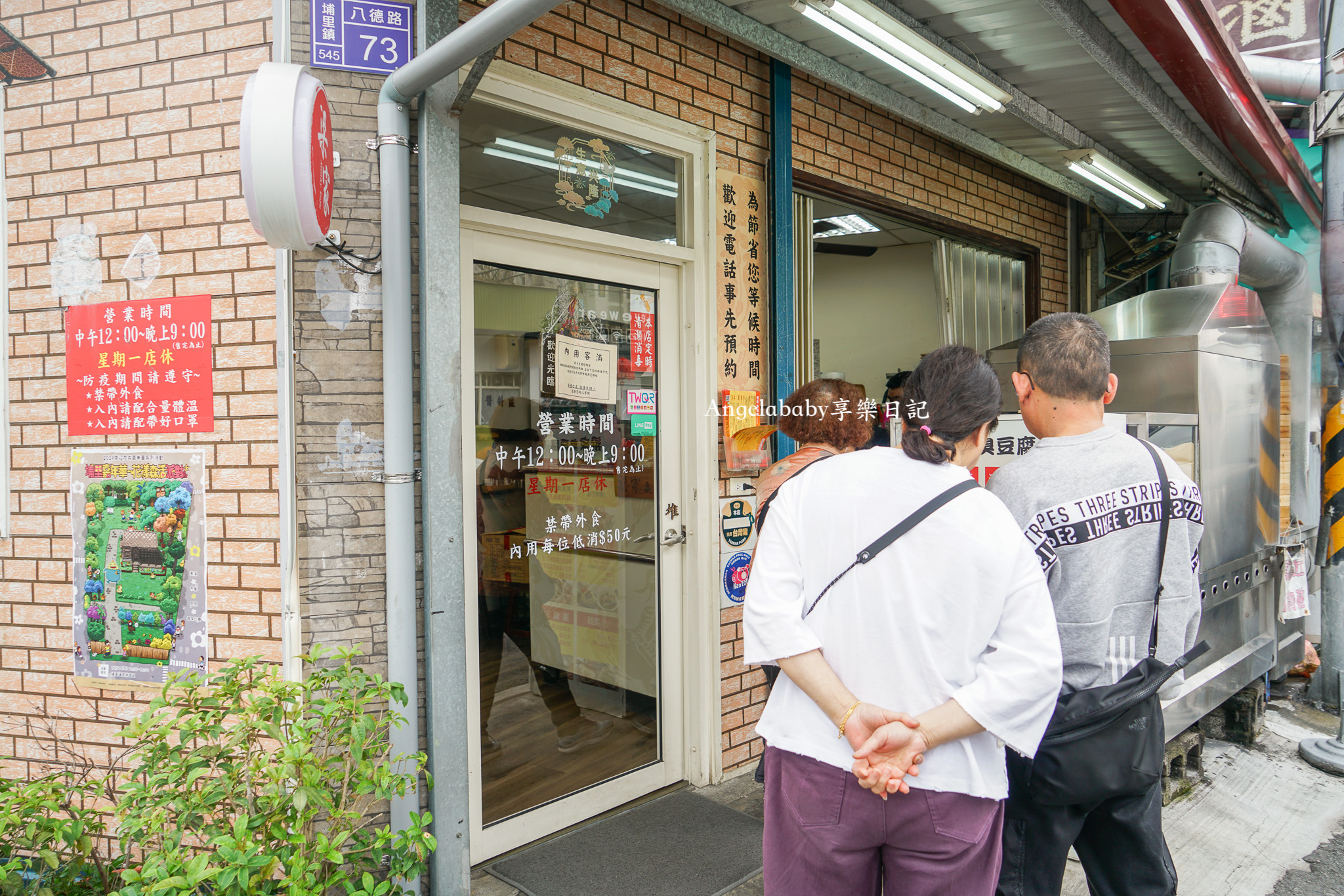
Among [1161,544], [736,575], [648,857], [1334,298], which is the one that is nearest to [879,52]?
[736,575]

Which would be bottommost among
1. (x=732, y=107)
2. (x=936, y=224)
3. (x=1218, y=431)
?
(x=1218, y=431)

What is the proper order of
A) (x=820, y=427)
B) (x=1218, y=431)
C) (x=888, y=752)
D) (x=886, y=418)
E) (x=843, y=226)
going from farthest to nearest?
(x=843, y=226)
(x=886, y=418)
(x=1218, y=431)
(x=820, y=427)
(x=888, y=752)

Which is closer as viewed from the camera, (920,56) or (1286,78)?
(920,56)

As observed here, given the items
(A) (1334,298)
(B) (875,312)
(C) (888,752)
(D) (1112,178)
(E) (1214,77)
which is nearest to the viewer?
(C) (888,752)

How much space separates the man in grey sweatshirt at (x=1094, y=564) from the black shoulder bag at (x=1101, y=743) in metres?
0.02

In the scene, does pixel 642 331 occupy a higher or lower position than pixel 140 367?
higher

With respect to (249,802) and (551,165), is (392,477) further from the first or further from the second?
(551,165)

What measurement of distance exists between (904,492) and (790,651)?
16.1 inches

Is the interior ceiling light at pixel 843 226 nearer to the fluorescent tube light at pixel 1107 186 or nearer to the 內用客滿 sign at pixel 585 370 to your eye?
the fluorescent tube light at pixel 1107 186

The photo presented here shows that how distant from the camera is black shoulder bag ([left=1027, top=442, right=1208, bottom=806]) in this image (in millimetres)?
2045

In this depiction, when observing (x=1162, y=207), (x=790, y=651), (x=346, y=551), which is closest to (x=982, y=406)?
(x=790, y=651)

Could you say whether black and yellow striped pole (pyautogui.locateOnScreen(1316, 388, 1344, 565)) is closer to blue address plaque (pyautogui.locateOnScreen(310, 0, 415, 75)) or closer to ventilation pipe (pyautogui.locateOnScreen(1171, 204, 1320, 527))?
ventilation pipe (pyautogui.locateOnScreen(1171, 204, 1320, 527))

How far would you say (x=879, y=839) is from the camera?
5.36ft

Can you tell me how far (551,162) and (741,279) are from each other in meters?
1.10
